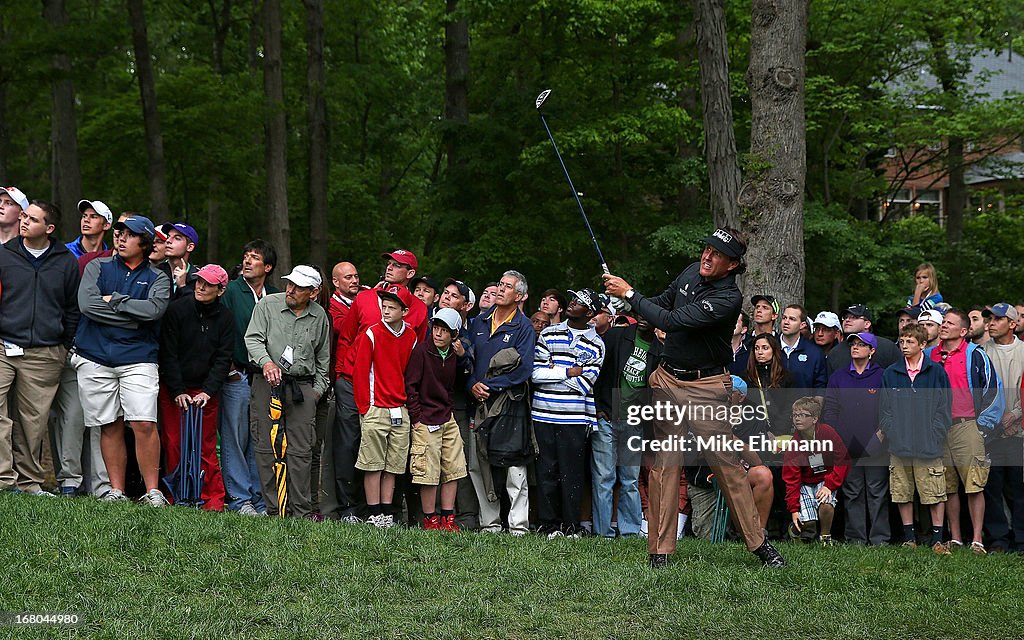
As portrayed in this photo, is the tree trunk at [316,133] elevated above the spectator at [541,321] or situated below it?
above

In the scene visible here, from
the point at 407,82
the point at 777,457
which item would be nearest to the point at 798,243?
the point at 777,457

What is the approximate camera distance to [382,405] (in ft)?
31.5

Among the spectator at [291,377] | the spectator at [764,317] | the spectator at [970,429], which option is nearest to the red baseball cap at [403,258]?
the spectator at [291,377]

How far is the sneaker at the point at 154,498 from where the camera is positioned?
8.89 meters

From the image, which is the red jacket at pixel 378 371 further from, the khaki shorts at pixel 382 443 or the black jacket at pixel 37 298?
the black jacket at pixel 37 298

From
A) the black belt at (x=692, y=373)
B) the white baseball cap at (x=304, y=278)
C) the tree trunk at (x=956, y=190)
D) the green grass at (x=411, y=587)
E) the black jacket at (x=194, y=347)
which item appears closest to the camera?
the green grass at (x=411, y=587)

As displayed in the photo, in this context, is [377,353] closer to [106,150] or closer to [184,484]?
[184,484]

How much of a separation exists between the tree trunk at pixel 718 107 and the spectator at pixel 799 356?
2.56 m

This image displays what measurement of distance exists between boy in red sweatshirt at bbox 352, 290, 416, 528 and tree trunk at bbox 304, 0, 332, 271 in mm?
13538

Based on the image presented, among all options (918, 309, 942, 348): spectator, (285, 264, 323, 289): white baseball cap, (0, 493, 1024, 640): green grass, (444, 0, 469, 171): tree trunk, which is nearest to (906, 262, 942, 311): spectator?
(918, 309, 942, 348): spectator

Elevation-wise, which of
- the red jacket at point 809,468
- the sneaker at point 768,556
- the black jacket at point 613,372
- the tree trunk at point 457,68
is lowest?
the sneaker at point 768,556

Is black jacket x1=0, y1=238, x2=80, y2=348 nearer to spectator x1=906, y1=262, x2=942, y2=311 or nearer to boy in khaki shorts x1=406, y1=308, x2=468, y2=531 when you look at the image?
boy in khaki shorts x1=406, y1=308, x2=468, y2=531

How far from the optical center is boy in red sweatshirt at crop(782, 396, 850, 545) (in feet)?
34.3

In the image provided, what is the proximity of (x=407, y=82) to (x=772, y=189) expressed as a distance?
69.1 ft
